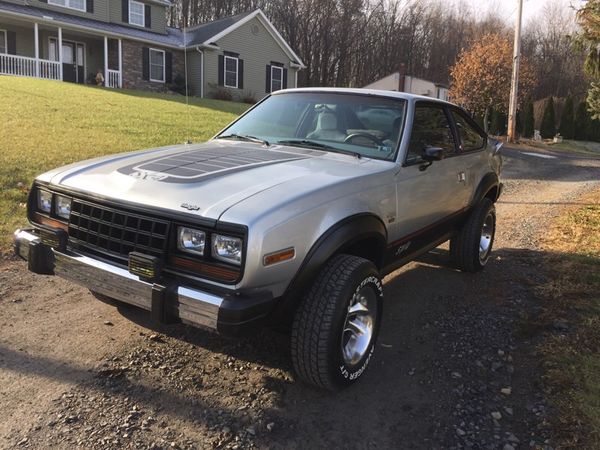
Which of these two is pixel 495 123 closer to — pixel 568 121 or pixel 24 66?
pixel 568 121

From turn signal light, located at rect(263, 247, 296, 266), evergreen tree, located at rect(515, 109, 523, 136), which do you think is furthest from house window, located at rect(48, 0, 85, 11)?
turn signal light, located at rect(263, 247, 296, 266)

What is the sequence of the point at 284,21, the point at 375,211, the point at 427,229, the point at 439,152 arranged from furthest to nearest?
the point at 284,21 < the point at 427,229 < the point at 439,152 < the point at 375,211

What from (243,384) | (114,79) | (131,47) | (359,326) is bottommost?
(243,384)

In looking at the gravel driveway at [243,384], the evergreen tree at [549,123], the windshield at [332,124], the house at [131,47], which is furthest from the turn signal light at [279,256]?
the evergreen tree at [549,123]

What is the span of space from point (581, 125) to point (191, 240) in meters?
36.2

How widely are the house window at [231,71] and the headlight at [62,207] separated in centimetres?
2523

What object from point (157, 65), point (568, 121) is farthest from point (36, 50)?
point (568, 121)

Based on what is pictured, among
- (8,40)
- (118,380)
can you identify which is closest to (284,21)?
(8,40)

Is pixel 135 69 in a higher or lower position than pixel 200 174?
higher

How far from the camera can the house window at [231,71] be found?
27531 mm

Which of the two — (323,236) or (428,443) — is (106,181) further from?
(428,443)

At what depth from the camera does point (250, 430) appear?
2.83 meters

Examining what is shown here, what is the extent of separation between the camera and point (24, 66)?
22.0 meters

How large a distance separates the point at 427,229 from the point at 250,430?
89.7 inches
